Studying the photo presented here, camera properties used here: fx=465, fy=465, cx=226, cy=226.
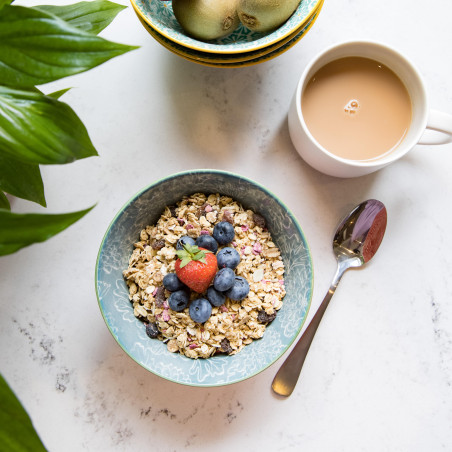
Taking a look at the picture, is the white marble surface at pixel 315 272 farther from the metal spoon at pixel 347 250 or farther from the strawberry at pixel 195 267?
the strawberry at pixel 195 267

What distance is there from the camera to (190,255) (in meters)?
0.79

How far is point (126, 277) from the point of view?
864 mm

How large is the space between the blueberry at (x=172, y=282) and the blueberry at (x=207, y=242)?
0.07 metres

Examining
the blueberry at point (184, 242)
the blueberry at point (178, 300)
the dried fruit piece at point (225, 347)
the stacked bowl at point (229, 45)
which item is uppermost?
the stacked bowl at point (229, 45)

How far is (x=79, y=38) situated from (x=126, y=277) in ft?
1.47

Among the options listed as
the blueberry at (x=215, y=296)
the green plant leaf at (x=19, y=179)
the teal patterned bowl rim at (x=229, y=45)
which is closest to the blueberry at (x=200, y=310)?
the blueberry at (x=215, y=296)

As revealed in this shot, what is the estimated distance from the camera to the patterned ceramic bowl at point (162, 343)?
2.66 ft

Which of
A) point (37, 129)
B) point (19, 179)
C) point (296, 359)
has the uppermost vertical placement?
point (37, 129)

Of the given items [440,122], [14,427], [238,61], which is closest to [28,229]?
[14,427]

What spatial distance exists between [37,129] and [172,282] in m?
0.34

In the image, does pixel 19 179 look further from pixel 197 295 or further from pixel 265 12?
pixel 265 12

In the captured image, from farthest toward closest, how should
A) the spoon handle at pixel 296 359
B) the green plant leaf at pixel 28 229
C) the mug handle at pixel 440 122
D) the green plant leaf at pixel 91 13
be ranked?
1. the spoon handle at pixel 296 359
2. the mug handle at pixel 440 122
3. the green plant leaf at pixel 91 13
4. the green plant leaf at pixel 28 229

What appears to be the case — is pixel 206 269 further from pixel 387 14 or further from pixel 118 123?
pixel 387 14

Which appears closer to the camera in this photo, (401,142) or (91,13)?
(91,13)
